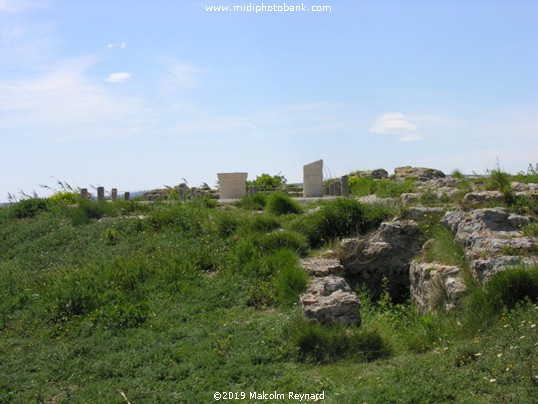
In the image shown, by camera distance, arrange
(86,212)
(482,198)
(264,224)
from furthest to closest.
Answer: (86,212) → (264,224) → (482,198)

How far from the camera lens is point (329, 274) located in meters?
9.55

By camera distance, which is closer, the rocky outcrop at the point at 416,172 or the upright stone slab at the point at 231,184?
the rocky outcrop at the point at 416,172

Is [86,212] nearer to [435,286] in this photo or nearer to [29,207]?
[29,207]

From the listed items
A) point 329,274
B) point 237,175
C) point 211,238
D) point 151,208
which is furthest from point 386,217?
point 237,175

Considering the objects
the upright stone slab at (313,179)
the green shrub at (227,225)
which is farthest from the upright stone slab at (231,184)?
the green shrub at (227,225)

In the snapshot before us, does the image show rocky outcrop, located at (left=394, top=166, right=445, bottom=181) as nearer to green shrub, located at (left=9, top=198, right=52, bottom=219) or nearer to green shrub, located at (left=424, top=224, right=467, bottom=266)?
green shrub, located at (left=424, top=224, right=467, bottom=266)

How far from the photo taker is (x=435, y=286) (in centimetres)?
855

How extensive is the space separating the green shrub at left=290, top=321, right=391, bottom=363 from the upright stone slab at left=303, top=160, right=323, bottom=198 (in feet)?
41.0

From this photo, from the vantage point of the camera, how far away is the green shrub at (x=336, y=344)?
22.9ft

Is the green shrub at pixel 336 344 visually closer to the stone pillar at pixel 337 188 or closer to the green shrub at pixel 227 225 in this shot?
the green shrub at pixel 227 225

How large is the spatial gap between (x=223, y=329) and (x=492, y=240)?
354 centimetres

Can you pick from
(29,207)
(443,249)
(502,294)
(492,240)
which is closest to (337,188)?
(29,207)

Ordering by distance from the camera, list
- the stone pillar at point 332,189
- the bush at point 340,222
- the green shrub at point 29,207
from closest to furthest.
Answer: the bush at point 340,222 < the green shrub at point 29,207 < the stone pillar at point 332,189

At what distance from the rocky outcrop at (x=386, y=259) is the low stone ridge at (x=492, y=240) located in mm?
972
